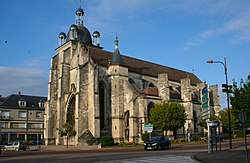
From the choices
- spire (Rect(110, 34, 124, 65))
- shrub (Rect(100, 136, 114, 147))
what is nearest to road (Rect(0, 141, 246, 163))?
shrub (Rect(100, 136, 114, 147))

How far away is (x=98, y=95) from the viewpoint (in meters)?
35.1

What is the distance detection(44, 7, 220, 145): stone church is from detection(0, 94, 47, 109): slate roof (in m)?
17.9

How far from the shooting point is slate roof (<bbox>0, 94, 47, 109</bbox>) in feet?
178

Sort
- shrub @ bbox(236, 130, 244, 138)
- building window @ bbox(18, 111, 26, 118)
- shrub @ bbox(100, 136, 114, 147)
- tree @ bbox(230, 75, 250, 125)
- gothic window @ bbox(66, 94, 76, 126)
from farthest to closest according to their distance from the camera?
building window @ bbox(18, 111, 26, 118), shrub @ bbox(236, 130, 244, 138), gothic window @ bbox(66, 94, 76, 126), shrub @ bbox(100, 136, 114, 147), tree @ bbox(230, 75, 250, 125)

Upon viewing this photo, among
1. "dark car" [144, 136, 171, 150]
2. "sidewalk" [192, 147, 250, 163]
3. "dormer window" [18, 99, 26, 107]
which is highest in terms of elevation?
"dormer window" [18, 99, 26, 107]

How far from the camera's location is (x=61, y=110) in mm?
39500

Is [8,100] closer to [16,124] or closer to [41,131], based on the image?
[16,124]

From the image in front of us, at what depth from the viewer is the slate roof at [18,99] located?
54.2m

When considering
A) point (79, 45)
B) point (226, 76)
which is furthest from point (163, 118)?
point (79, 45)

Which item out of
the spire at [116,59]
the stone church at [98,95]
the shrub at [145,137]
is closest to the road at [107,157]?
the shrub at [145,137]

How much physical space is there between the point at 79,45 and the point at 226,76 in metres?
25.1

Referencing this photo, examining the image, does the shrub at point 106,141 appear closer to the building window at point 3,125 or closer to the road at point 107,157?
the road at point 107,157

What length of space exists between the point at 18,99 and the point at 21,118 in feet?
15.3

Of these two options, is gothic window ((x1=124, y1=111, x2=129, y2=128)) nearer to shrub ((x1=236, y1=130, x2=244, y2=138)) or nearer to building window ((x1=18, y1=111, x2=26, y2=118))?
shrub ((x1=236, y1=130, x2=244, y2=138))
